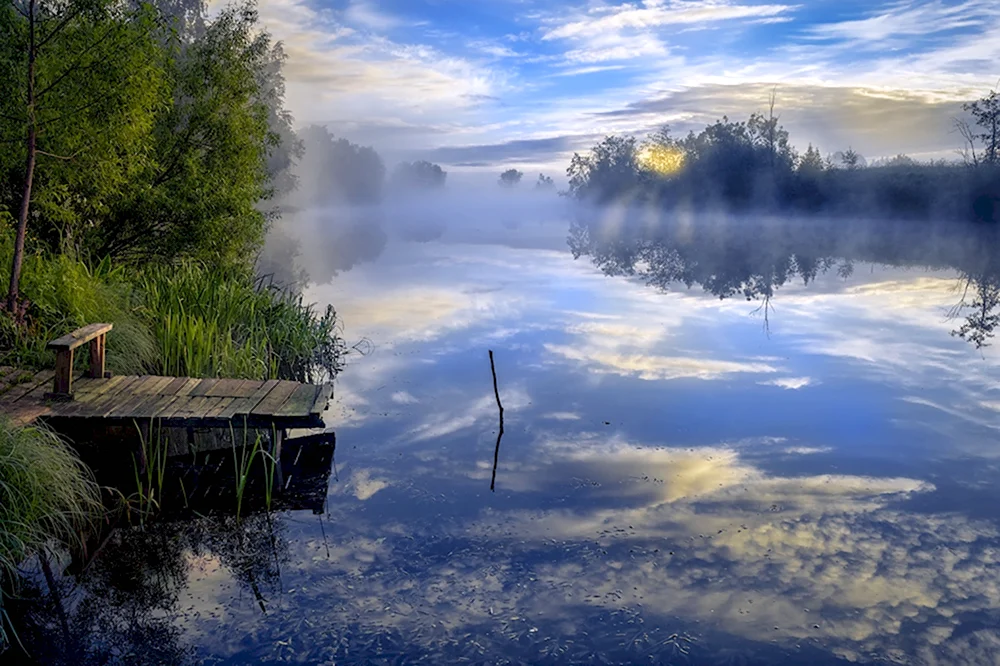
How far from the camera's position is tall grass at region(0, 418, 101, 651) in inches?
245

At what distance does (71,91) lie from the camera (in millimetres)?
11758

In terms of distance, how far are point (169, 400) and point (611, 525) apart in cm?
479

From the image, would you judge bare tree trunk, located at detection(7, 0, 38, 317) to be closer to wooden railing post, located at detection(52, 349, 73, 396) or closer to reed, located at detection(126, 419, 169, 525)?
wooden railing post, located at detection(52, 349, 73, 396)

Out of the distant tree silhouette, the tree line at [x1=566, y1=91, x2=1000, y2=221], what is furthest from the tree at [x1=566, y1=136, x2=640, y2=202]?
the distant tree silhouette

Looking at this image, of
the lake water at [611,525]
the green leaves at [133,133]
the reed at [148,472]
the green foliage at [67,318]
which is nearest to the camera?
the lake water at [611,525]

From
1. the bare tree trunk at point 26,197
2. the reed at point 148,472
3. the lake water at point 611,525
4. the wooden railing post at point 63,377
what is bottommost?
the lake water at point 611,525

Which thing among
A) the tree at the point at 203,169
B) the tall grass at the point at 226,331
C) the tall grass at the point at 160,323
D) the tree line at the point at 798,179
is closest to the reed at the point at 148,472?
the tall grass at the point at 160,323

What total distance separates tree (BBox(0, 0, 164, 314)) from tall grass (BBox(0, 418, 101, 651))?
5136mm

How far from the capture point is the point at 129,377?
955cm

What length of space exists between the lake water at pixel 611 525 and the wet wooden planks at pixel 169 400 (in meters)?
1.01

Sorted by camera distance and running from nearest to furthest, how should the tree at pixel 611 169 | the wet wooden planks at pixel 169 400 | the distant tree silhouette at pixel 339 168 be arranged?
the wet wooden planks at pixel 169 400 → the tree at pixel 611 169 → the distant tree silhouette at pixel 339 168

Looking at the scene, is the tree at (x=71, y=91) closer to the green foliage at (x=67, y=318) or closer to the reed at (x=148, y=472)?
the green foliage at (x=67, y=318)

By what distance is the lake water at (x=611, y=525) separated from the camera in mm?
6207

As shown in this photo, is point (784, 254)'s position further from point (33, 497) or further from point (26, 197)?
point (33, 497)
